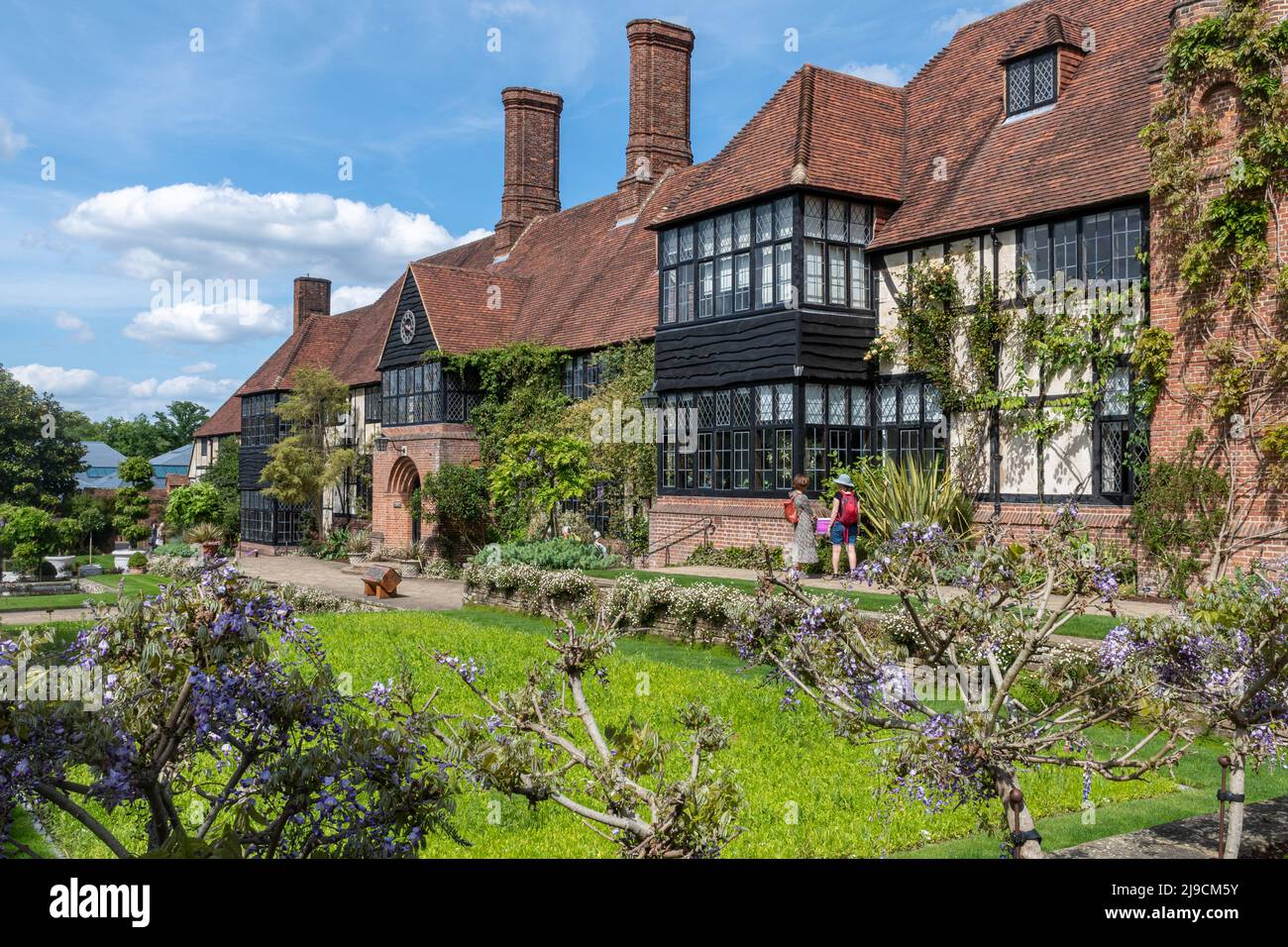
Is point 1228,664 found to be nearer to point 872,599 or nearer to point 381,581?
point 872,599

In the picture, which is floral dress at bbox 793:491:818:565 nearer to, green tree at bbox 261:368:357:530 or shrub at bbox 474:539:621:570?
shrub at bbox 474:539:621:570

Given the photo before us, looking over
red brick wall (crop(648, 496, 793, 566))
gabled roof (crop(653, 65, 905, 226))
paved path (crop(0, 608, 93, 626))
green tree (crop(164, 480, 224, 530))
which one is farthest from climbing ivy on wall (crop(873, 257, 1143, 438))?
green tree (crop(164, 480, 224, 530))

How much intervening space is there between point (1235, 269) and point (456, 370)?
66.3 feet

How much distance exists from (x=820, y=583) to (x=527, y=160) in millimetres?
24444

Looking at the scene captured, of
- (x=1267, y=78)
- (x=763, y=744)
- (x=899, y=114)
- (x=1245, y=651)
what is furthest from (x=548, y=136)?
(x=1245, y=651)

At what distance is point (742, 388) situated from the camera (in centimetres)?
2028

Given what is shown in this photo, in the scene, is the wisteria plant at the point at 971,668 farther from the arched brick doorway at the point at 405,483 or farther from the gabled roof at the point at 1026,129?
the arched brick doorway at the point at 405,483

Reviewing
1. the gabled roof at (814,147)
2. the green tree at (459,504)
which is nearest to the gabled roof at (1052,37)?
the gabled roof at (814,147)

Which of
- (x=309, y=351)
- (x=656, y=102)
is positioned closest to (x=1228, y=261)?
(x=656, y=102)

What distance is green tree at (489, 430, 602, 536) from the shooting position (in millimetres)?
22359

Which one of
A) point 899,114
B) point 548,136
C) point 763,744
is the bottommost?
point 763,744

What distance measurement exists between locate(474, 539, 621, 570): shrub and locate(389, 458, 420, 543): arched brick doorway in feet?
32.8
